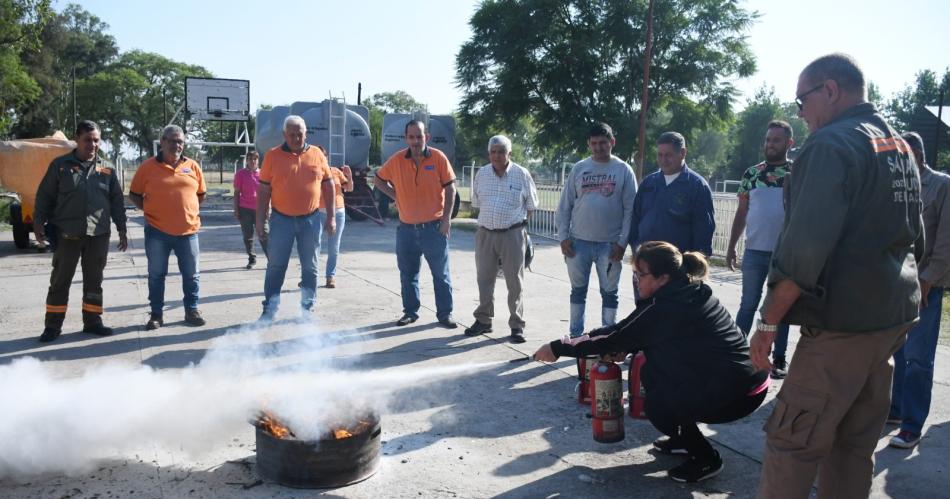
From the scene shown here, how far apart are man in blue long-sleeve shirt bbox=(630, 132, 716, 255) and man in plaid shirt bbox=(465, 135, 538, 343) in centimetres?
164

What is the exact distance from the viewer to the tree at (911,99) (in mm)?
53500

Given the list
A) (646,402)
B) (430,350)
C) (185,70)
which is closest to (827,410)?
(646,402)

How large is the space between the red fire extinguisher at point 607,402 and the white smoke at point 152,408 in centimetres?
130

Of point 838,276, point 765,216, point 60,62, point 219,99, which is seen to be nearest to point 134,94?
point 60,62

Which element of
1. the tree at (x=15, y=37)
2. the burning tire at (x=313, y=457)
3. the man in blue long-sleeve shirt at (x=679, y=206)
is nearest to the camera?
the burning tire at (x=313, y=457)

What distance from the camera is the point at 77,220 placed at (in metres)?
6.29

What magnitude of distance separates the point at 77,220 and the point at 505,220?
3996 mm

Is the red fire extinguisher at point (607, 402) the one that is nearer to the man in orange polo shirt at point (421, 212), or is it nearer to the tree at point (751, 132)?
the man in orange polo shirt at point (421, 212)

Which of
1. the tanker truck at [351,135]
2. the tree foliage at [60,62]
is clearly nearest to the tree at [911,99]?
the tanker truck at [351,135]

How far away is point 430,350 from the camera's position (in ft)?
20.7

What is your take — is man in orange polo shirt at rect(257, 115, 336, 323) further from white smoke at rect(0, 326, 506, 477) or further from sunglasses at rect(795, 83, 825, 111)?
sunglasses at rect(795, 83, 825, 111)

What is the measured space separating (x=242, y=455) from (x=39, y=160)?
12.4 metres

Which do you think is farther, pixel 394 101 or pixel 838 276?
pixel 394 101

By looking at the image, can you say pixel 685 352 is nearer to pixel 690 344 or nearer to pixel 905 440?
pixel 690 344
